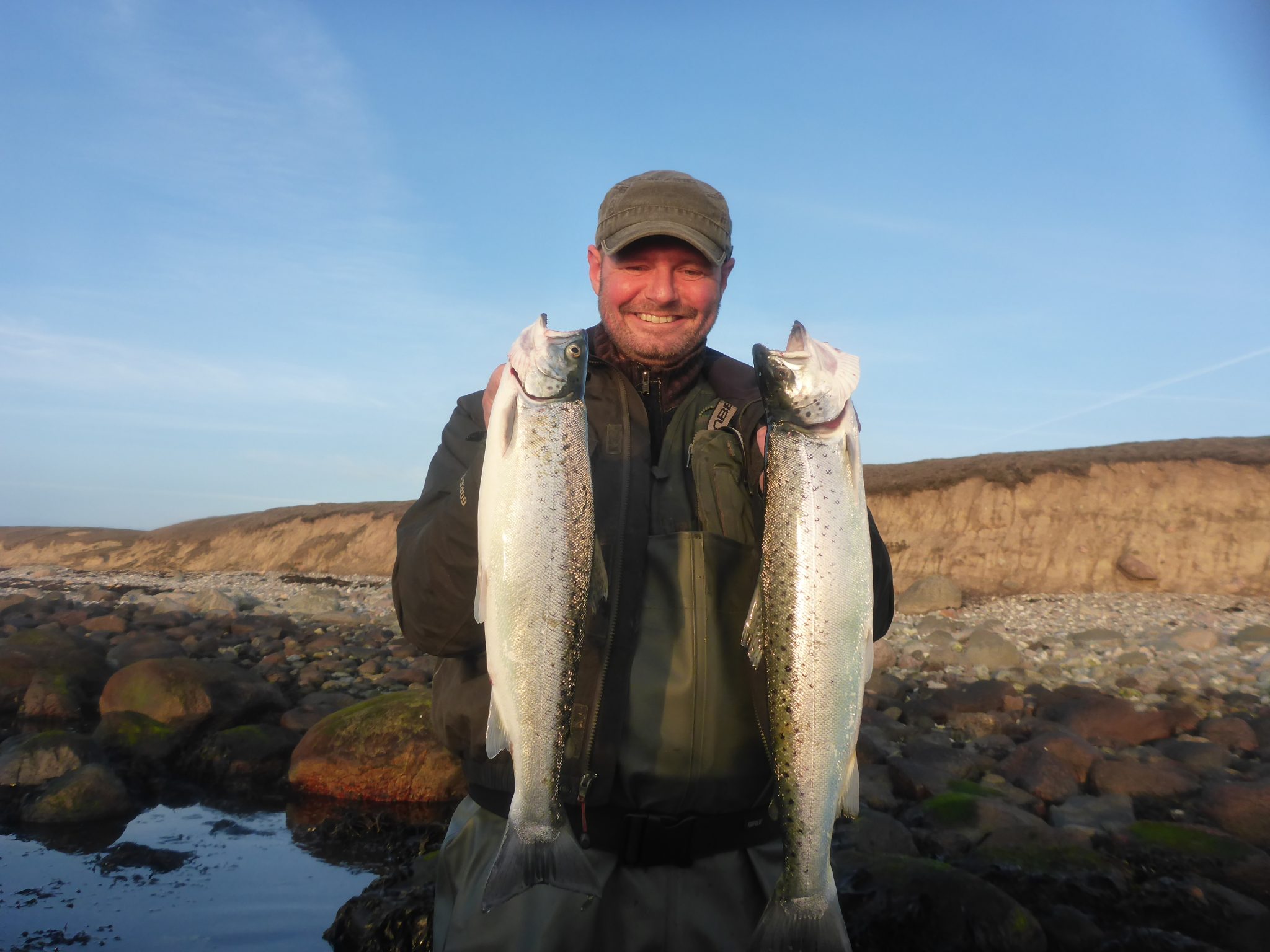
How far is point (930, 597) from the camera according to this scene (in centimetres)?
2039

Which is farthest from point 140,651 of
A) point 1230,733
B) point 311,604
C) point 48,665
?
point 1230,733

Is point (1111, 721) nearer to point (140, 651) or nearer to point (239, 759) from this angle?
point (239, 759)

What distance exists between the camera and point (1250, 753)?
9258 millimetres

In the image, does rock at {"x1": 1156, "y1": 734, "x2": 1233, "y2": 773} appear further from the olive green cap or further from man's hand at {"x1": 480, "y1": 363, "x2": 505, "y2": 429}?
man's hand at {"x1": 480, "y1": 363, "x2": 505, "y2": 429}

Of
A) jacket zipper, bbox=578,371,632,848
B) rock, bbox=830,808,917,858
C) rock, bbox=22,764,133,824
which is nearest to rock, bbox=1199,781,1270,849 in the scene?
rock, bbox=830,808,917,858

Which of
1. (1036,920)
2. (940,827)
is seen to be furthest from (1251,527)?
(1036,920)

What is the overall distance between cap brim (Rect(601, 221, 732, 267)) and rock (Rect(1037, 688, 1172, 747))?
8291 mm

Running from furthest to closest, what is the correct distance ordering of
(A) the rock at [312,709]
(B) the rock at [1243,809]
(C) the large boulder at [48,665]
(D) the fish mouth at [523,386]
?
(C) the large boulder at [48,665]
(A) the rock at [312,709]
(B) the rock at [1243,809]
(D) the fish mouth at [523,386]

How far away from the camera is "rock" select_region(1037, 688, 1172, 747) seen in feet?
32.0

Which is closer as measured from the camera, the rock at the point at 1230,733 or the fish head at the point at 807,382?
the fish head at the point at 807,382

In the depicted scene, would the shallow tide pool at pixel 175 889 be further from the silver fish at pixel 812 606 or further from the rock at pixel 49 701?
the rock at pixel 49 701

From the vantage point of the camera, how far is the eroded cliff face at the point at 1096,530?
22453 millimetres

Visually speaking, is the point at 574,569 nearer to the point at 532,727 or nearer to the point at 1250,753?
the point at 532,727

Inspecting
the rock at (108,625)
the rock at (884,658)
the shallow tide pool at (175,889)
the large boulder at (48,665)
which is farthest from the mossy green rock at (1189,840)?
the rock at (108,625)
